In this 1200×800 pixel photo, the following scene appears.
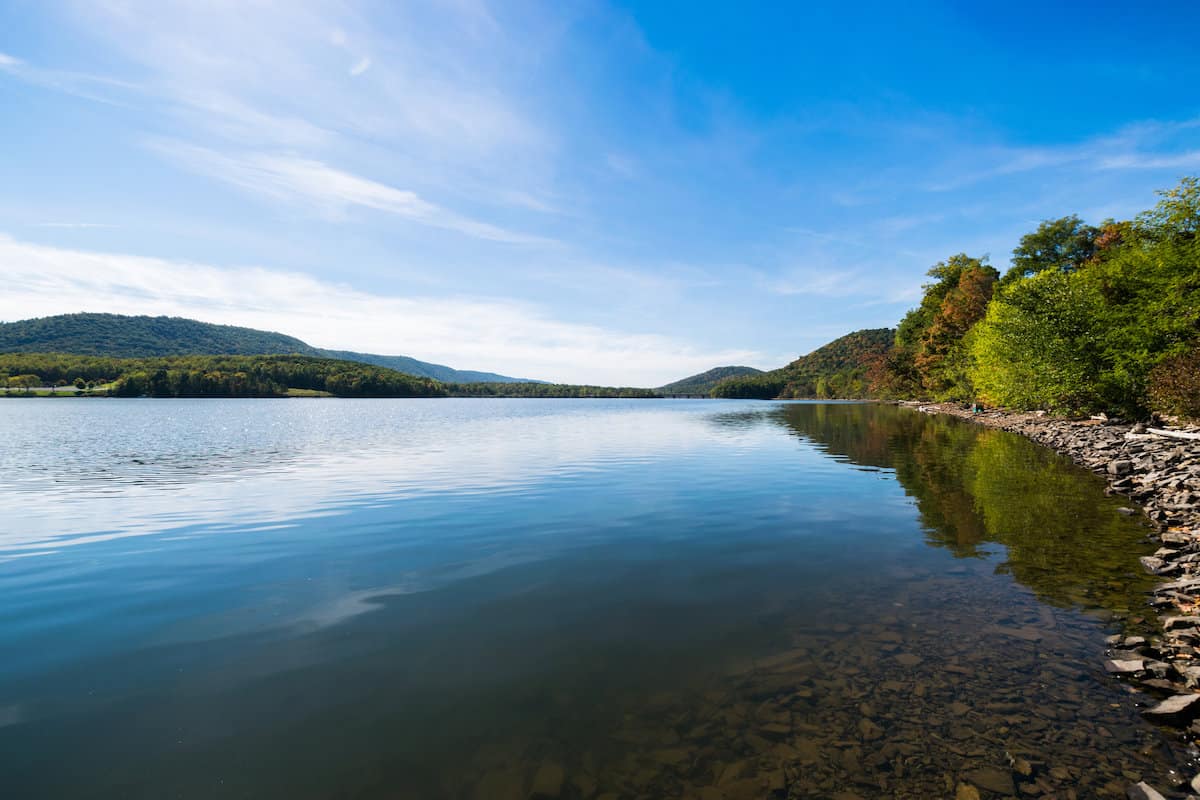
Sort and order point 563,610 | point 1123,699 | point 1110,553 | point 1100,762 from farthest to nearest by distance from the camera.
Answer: point 1110,553 < point 563,610 < point 1123,699 < point 1100,762

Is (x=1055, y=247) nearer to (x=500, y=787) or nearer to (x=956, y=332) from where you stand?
(x=956, y=332)

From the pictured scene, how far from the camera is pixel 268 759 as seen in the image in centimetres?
663

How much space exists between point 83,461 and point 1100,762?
50.7 meters

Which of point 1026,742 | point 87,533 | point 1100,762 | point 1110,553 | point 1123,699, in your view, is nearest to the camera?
point 1100,762

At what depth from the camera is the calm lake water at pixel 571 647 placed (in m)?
6.33

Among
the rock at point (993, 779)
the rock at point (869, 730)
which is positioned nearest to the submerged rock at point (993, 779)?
the rock at point (993, 779)

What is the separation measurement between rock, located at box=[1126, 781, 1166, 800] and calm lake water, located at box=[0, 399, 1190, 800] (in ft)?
0.53

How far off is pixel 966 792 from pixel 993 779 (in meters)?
0.49

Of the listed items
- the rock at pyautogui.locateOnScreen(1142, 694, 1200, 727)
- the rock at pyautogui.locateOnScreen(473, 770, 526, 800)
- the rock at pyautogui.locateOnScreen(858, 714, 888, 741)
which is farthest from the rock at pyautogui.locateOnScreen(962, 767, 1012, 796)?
the rock at pyautogui.locateOnScreen(473, 770, 526, 800)

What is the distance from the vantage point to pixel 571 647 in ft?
31.4

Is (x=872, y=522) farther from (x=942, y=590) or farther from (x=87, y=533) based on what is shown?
(x=87, y=533)

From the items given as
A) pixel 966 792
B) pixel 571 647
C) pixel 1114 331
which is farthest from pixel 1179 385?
pixel 571 647

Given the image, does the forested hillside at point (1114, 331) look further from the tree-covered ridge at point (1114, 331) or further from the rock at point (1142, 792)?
the rock at point (1142, 792)

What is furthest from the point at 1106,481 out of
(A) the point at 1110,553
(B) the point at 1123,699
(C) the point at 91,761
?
(C) the point at 91,761
